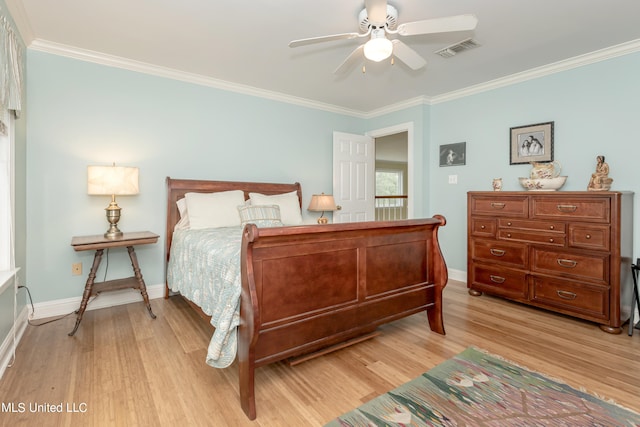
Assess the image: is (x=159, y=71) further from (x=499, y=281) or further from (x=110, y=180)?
(x=499, y=281)

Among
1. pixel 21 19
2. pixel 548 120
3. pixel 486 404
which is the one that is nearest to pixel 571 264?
pixel 548 120

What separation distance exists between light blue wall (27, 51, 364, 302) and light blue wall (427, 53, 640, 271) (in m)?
2.35

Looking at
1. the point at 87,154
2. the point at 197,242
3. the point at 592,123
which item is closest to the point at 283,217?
the point at 197,242

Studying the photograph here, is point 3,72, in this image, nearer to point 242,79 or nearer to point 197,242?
point 197,242

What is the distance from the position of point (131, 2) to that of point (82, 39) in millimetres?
916

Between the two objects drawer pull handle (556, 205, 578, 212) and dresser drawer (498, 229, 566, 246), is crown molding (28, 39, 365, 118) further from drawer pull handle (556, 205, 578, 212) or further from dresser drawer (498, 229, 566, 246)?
drawer pull handle (556, 205, 578, 212)

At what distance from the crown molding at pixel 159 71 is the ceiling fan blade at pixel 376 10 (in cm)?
229

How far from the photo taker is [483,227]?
341 cm

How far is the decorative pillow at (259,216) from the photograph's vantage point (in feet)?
10.6

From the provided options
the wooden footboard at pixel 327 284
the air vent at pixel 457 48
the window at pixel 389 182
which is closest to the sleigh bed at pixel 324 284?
the wooden footboard at pixel 327 284

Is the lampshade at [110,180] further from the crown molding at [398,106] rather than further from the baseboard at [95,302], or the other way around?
the crown molding at [398,106]

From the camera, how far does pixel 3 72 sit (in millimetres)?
1950

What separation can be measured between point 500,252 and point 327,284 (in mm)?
2260

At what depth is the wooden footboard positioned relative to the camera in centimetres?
163
